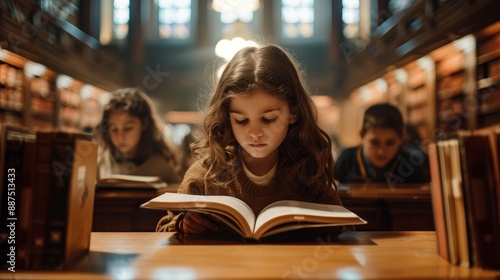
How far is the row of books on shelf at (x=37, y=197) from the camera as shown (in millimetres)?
854

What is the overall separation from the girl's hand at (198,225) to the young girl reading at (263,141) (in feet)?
0.35

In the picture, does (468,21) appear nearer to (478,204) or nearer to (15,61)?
(478,204)

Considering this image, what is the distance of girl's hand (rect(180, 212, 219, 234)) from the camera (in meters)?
1.25

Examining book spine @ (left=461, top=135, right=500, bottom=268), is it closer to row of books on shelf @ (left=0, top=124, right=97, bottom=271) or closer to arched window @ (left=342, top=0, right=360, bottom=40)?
row of books on shelf @ (left=0, top=124, right=97, bottom=271)

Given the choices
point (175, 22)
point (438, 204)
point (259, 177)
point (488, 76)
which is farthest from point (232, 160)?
point (175, 22)

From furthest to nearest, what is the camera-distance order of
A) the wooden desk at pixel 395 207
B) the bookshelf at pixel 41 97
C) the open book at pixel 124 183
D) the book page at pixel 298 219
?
the bookshelf at pixel 41 97 < the open book at pixel 124 183 < the wooden desk at pixel 395 207 < the book page at pixel 298 219

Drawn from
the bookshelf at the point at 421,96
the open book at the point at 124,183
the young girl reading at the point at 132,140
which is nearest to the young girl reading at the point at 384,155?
the young girl reading at the point at 132,140

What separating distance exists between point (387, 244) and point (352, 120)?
9.99 meters

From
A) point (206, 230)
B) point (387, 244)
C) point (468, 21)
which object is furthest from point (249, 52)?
point (468, 21)

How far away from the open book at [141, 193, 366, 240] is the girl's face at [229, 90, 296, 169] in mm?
262

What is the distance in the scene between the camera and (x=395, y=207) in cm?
224

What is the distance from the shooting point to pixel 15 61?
19.8 feet

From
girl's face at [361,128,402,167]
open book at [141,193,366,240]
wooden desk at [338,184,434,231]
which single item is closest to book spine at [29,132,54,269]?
open book at [141,193,366,240]

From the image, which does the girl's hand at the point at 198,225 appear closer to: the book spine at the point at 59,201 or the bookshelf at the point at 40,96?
the book spine at the point at 59,201
